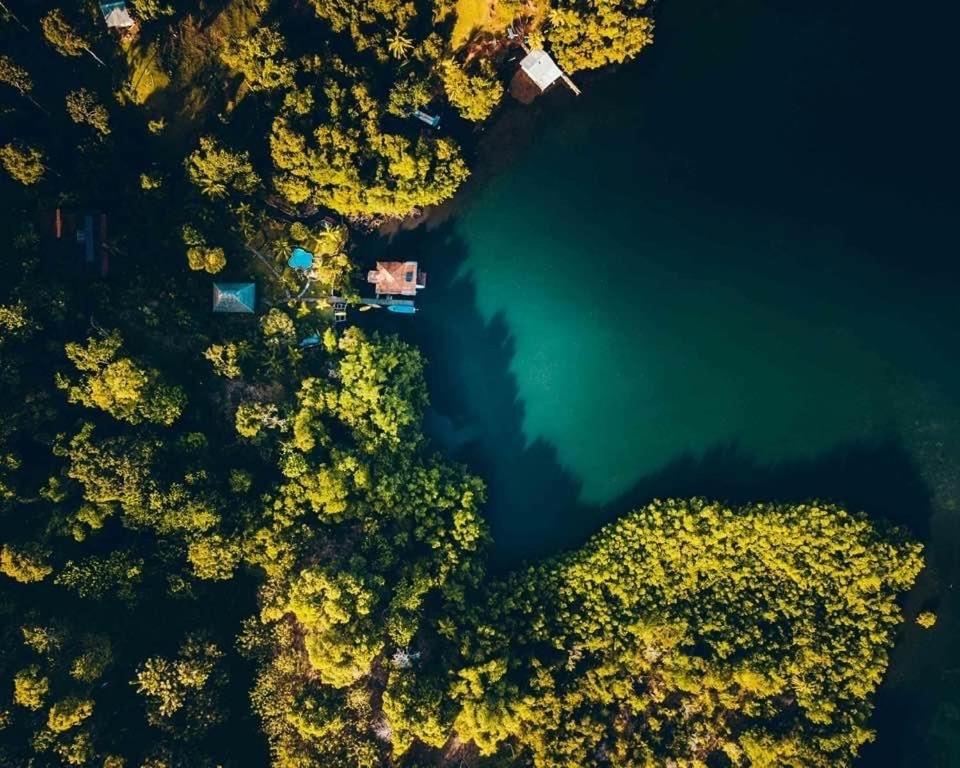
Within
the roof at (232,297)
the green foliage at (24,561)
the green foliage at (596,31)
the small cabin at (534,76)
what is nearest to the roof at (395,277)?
the roof at (232,297)

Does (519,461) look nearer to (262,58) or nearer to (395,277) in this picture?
(395,277)

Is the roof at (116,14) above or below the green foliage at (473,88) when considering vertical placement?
below

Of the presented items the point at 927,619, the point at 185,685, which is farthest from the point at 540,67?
the point at 185,685

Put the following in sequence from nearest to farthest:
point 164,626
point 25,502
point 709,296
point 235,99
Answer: point 25,502, point 164,626, point 235,99, point 709,296

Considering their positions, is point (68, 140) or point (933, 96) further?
point (933, 96)

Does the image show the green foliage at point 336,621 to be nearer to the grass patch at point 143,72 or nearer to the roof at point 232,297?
the roof at point 232,297

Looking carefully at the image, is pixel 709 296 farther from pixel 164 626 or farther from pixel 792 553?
pixel 164 626

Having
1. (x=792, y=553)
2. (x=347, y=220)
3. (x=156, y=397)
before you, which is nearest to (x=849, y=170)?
(x=792, y=553)
